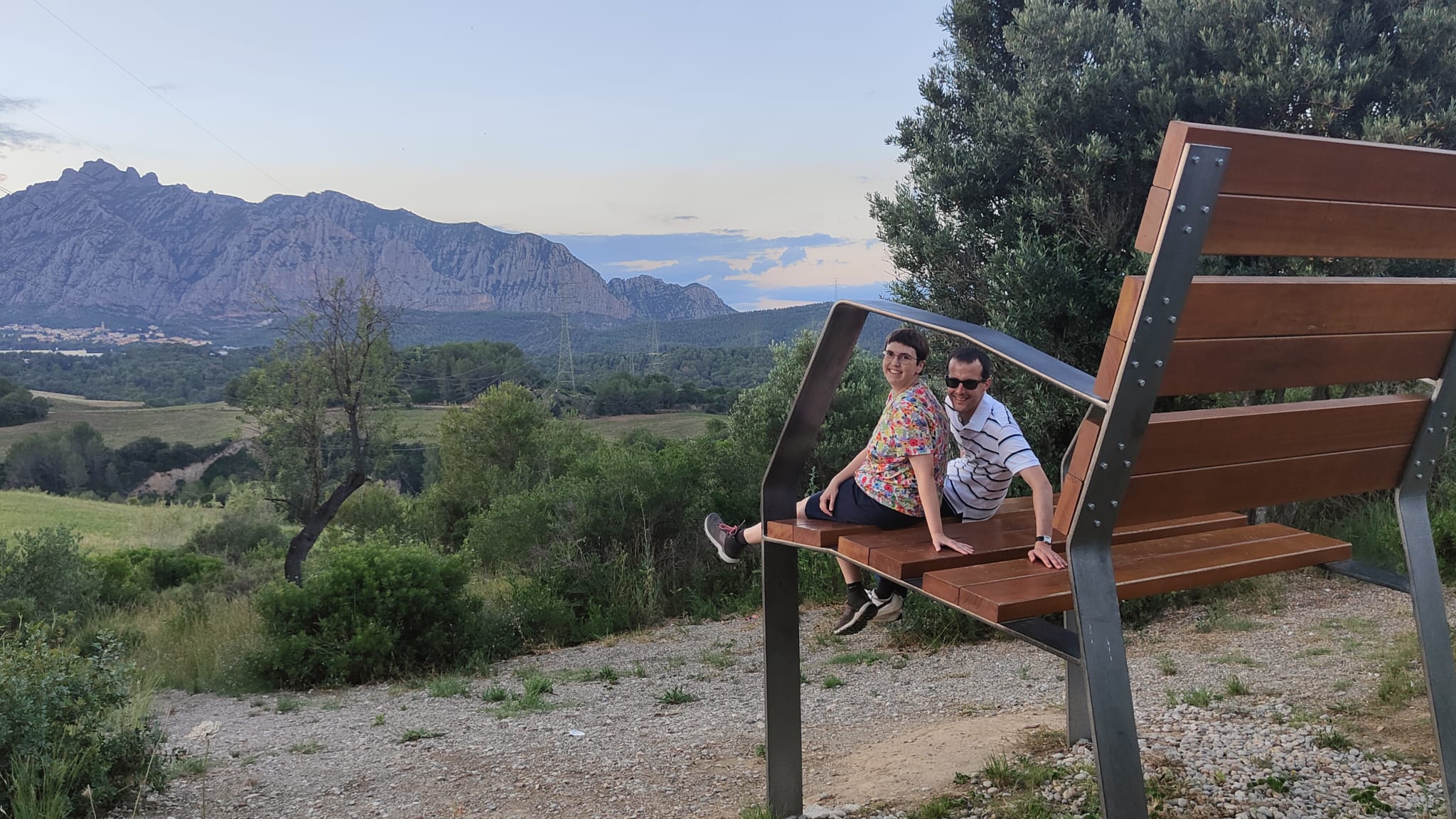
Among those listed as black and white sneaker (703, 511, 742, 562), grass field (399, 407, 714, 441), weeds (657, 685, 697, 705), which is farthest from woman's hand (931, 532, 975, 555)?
grass field (399, 407, 714, 441)

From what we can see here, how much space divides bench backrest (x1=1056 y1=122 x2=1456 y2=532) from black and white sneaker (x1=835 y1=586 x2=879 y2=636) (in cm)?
157

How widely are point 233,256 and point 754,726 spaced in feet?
368

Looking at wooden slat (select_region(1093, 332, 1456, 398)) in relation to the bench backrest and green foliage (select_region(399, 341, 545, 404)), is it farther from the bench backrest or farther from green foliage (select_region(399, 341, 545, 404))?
green foliage (select_region(399, 341, 545, 404))

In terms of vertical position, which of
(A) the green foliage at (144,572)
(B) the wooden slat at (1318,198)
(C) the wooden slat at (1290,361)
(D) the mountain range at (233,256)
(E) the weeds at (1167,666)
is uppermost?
(D) the mountain range at (233,256)

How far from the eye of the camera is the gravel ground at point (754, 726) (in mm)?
3137

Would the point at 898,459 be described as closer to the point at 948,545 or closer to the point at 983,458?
the point at 983,458

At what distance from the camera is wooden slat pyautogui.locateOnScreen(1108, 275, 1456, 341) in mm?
1579

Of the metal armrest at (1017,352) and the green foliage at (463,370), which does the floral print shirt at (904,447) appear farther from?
the green foliage at (463,370)

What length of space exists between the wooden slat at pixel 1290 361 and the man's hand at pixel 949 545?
696 millimetres

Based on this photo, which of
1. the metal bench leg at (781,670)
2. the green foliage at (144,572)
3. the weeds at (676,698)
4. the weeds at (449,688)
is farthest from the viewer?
the green foliage at (144,572)

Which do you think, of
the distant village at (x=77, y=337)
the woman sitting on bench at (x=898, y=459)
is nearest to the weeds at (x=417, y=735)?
the woman sitting on bench at (x=898, y=459)

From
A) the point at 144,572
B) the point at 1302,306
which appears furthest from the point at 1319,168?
the point at 144,572

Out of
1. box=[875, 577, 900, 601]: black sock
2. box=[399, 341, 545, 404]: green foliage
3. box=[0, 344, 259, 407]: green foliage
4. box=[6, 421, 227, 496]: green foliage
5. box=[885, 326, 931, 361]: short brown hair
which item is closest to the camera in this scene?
box=[885, 326, 931, 361]: short brown hair

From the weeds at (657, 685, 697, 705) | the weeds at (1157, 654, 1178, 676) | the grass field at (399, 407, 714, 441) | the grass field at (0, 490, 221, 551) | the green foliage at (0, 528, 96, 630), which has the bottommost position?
the grass field at (0, 490, 221, 551)
